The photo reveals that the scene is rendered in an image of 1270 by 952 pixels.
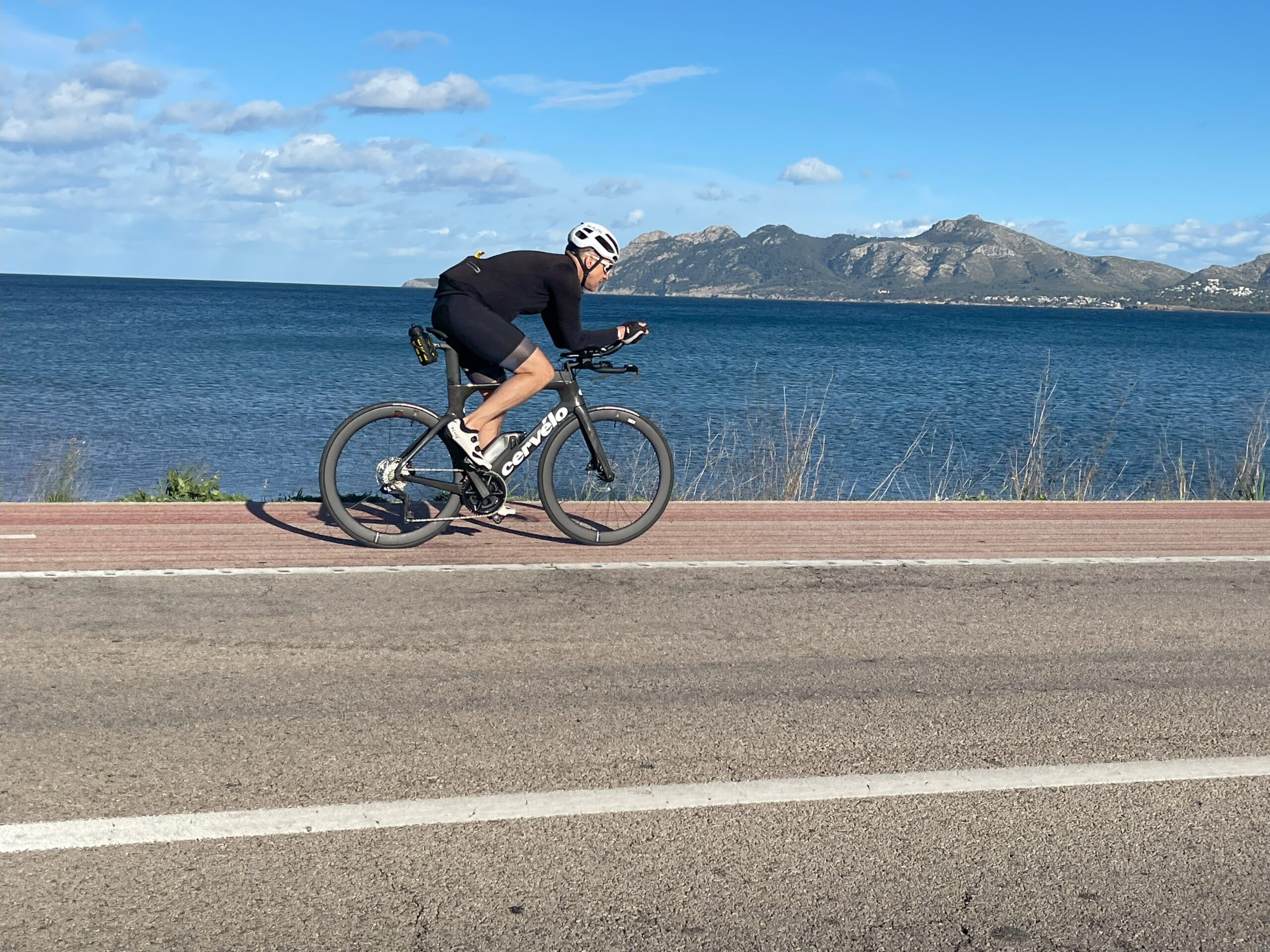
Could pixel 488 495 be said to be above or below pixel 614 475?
below

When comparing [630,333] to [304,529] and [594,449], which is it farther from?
[304,529]

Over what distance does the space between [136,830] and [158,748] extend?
→ 2.37ft

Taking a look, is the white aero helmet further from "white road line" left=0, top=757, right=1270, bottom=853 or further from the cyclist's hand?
"white road line" left=0, top=757, right=1270, bottom=853

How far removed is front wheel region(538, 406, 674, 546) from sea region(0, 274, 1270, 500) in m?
4.24

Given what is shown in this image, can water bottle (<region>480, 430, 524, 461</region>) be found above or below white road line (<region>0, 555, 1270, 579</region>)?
above

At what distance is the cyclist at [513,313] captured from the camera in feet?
26.5

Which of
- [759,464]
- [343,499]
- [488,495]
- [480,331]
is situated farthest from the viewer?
[759,464]

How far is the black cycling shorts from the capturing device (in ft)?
26.4

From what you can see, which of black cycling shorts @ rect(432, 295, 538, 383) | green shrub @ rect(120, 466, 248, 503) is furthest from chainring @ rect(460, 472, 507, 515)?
green shrub @ rect(120, 466, 248, 503)

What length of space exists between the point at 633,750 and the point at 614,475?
405 centimetres

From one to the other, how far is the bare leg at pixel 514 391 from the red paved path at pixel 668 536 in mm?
860

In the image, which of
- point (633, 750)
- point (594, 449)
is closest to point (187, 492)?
point (594, 449)

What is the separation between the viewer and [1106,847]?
159 inches

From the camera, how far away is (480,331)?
8.05 m
